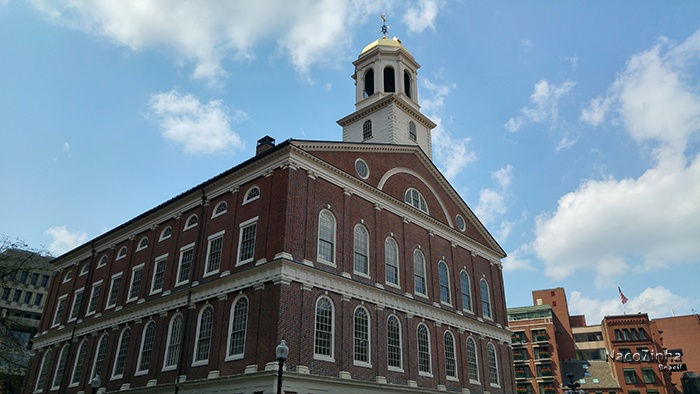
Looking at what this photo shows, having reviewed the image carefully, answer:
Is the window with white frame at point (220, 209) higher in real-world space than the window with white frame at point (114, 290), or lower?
higher

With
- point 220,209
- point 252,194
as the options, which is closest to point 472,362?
point 252,194

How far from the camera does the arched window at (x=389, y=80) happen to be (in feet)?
146

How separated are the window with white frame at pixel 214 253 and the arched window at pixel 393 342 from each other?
10123mm

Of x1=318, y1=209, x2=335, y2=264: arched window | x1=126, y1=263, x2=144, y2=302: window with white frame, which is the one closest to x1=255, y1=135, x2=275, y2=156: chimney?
x1=318, y1=209, x2=335, y2=264: arched window

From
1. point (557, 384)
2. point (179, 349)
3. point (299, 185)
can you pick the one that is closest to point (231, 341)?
point (179, 349)

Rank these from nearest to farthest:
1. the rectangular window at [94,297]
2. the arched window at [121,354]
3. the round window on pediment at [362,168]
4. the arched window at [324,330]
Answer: the arched window at [324,330] < the round window on pediment at [362,168] < the arched window at [121,354] < the rectangular window at [94,297]

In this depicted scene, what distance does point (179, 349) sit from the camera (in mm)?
28844

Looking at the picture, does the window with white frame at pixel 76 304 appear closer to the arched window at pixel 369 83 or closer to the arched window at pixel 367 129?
the arched window at pixel 367 129

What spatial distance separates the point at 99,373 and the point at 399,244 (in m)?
21.2

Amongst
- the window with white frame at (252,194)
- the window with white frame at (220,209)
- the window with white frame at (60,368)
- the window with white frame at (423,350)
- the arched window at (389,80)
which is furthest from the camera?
the arched window at (389,80)

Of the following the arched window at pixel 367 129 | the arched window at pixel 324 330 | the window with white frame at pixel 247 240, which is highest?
the arched window at pixel 367 129

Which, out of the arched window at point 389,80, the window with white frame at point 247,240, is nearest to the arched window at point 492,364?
the window with white frame at point 247,240

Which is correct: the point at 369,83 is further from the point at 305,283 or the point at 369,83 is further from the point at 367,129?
the point at 305,283

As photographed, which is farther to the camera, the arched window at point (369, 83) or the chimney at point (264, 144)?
the arched window at point (369, 83)
